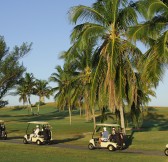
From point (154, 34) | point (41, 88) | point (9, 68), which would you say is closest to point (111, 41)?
point (154, 34)

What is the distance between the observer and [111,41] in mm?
28016

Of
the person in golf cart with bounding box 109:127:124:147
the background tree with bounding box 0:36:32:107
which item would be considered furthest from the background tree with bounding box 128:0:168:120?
the background tree with bounding box 0:36:32:107

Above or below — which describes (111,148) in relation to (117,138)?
below

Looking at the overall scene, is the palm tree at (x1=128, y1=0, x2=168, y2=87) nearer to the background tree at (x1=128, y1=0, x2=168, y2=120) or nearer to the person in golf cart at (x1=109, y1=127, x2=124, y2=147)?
the background tree at (x1=128, y1=0, x2=168, y2=120)

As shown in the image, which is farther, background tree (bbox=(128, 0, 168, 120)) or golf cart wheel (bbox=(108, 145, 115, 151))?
golf cart wheel (bbox=(108, 145, 115, 151))

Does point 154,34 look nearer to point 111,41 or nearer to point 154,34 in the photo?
point 154,34

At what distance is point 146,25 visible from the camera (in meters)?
24.5

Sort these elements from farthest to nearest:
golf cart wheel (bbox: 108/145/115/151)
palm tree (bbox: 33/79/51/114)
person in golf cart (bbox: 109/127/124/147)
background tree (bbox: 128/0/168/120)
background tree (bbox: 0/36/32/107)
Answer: palm tree (bbox: 33/79/51/114), background tree (bbox: 0/36/32/107), person in golf cart (bbox: 109/127/124/147), golf cart wheel (bbox: 108/145/115/151), background tree (bbox: 128/0/168/120)

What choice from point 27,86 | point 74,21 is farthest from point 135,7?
point 27,86

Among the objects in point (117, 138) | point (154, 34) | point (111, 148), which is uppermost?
point (154, 34)

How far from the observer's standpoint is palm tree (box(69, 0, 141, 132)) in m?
27.5

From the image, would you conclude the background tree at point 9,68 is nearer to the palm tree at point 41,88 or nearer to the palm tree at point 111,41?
the palm tree at point 111,41

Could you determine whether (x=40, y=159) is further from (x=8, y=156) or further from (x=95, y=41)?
(x=95, y=41)

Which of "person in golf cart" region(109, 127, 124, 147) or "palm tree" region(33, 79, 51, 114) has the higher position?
"palm tree" region(33, 79, 51, 114)
